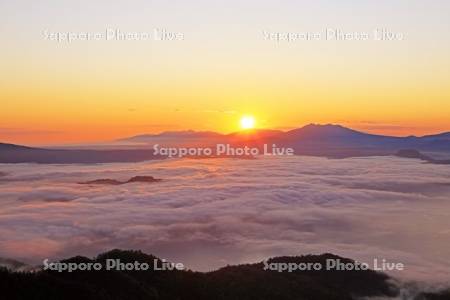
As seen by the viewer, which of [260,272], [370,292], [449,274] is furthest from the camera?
[449,274]

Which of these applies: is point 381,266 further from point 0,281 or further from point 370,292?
point 0,281

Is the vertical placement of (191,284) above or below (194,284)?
above

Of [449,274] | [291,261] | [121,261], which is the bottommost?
[449,274]

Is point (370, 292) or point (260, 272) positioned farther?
point (370, 292)

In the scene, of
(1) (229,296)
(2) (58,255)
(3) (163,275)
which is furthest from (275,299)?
(2) (58,255)

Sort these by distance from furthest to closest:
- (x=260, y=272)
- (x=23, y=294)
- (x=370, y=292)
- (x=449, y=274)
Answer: (x=449, y=274) < (x=370, y=292) < (x=260, y=272) < (x=23, y=294)

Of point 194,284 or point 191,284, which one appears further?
point 194,284

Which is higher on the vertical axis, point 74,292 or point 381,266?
point 74,292
